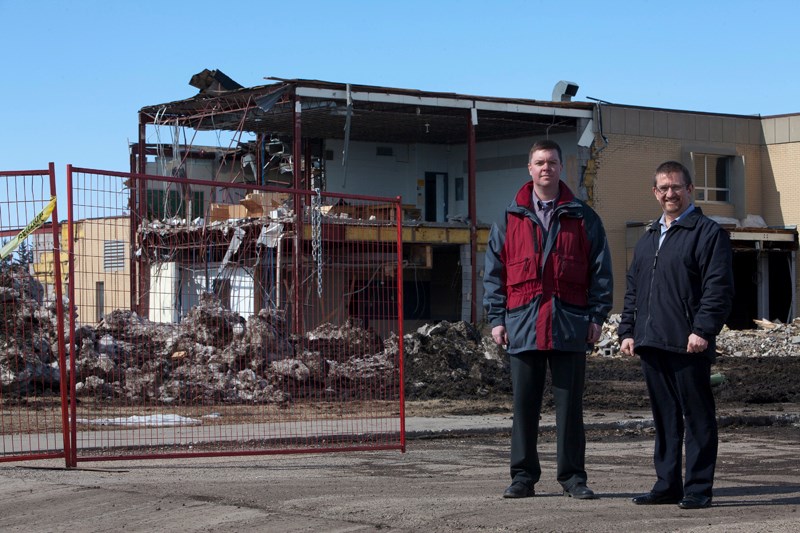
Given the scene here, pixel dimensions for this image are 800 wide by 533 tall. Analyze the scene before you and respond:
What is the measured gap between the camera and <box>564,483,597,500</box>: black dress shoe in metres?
6.93

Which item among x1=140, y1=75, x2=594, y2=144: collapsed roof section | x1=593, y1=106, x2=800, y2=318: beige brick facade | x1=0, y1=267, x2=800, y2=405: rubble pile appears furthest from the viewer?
x1=593, y1=106, x2=800, y2=318: beige brick facade

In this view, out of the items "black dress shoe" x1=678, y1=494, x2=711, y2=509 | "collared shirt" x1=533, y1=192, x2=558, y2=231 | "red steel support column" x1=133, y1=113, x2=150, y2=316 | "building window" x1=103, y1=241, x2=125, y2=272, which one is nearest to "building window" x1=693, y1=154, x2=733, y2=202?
"red steel support column" x1=133, y1=113, x2=150, y2=316

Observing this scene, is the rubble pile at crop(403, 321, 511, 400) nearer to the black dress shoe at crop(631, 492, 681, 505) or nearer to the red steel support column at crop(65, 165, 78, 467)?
the red steel support column at crop(65, 165, 78, 467)

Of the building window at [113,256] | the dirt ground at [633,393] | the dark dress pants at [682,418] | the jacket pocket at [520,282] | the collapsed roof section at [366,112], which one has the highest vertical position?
the collapsed roof section at [366,112]

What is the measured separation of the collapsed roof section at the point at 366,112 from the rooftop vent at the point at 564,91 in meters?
1.33

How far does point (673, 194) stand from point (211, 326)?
225 inches

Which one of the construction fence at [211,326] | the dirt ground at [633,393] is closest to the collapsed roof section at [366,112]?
the dirt ground at [633,393]

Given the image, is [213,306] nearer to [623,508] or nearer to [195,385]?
[195,385]

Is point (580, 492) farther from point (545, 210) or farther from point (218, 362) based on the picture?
point (218, 362)

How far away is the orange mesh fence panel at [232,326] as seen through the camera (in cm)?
1020

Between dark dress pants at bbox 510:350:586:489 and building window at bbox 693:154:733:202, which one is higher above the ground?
building window at bbox 693:154:733:202

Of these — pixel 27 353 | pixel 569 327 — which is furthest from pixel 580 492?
pixel 27 353

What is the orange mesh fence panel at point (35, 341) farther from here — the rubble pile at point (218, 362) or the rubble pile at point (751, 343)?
the rubble pile at point (751, 343)

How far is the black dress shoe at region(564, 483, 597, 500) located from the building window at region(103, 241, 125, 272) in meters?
4.66
